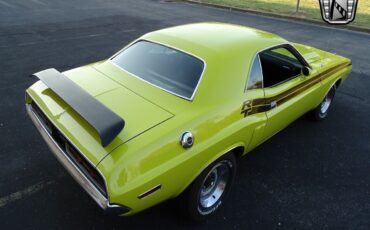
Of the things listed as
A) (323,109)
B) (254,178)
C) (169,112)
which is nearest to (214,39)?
(169,112)

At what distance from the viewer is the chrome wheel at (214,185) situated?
340cm

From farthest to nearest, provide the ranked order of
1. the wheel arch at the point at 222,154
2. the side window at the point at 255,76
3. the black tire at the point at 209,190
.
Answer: the side window at the point at 255,76 → the black tire at the point at 209,190 → the wheel arch at the point at 222,154

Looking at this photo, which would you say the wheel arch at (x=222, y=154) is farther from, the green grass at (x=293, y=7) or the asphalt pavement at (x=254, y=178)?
the green grass at (x=293, y=7)

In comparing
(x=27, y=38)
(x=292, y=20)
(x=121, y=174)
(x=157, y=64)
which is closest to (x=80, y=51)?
(x=27, y=38)

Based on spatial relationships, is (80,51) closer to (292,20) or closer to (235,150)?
(235,150)

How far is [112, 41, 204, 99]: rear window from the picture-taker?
3.38 metres

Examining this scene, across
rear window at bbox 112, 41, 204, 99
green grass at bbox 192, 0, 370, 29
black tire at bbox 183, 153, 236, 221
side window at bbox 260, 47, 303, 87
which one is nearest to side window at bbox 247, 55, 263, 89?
side window at bbox 260, 47, 303, 87

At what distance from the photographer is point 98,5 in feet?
50.3

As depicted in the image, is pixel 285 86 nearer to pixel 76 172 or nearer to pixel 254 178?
pixel 254 178

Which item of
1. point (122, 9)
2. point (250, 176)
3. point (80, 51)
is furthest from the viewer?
point (122, 9)

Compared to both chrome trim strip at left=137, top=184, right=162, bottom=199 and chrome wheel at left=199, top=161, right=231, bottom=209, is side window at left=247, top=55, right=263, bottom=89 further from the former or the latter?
chrome trim strip at left=137, top=184, right=162, bottom=199

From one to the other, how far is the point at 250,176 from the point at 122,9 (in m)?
12.6

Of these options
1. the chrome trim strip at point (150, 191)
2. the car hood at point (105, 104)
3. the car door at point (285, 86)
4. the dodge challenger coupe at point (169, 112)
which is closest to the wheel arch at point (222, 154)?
the dodge challenger coupe at point (169, 112)

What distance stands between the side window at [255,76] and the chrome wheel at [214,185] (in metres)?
0.91
